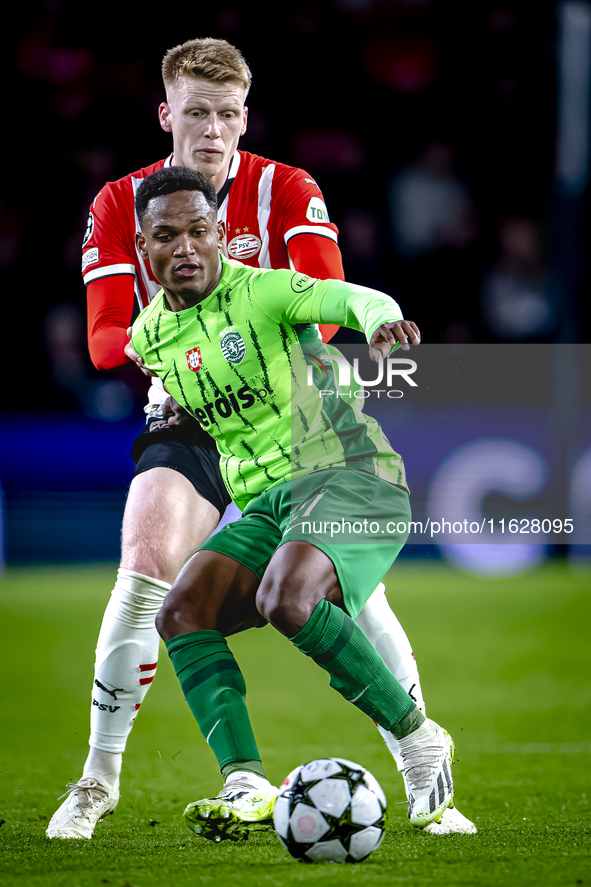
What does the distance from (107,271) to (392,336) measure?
4.17ft

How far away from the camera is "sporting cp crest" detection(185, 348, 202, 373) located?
2.72 m

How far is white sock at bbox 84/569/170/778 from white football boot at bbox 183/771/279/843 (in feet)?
1.56

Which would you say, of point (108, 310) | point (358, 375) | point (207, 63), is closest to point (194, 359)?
point (358, 375)

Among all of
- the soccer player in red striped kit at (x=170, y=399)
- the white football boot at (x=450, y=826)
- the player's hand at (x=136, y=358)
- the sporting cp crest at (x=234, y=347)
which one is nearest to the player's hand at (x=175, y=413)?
the soccer player in red striped kit at (x=170, y=399)

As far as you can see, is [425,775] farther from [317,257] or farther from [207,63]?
[207,63]

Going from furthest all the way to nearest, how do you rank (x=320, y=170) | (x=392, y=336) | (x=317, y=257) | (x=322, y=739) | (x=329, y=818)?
(x=320, y=170)
(x=322, y=739)
(x=317, y=257)
(x=392, y=336)
(x=329, y=818)

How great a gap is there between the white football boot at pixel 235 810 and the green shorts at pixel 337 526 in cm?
46

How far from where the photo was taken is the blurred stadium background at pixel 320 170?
29.2 feet

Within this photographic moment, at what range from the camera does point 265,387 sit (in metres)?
2.68

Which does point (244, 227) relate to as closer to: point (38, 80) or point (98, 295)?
point (98, 295)

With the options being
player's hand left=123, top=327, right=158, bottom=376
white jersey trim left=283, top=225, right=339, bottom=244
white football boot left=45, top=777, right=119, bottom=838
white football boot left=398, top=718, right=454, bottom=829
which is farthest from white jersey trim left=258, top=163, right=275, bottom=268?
white football boot left=45, top=777, right=119, bottom=838

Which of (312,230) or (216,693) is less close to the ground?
(312,230)

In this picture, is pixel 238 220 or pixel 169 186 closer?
pixel 169 186

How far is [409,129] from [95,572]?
5.07 meters
